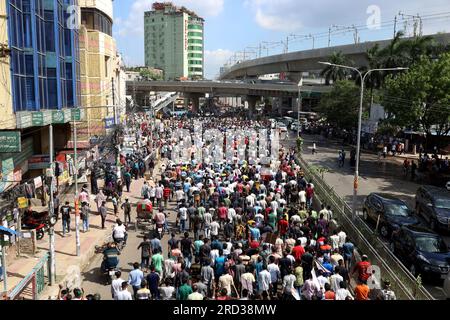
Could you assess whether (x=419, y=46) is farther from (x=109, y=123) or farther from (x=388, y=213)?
(x=388, y=213)

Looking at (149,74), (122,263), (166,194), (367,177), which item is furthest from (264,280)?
(149,74)

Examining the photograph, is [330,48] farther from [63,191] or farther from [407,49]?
[63,191]

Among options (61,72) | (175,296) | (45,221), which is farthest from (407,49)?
(175,296)

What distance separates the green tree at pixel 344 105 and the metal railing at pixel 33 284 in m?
44.3

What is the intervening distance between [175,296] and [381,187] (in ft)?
73.9

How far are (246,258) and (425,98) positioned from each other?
25958mm

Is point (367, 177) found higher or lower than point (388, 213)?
lower

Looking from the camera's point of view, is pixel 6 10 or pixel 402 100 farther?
pixel 402 100

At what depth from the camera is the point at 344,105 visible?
5391 cm

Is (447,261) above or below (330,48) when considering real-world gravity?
below

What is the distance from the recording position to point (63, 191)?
25922 mm

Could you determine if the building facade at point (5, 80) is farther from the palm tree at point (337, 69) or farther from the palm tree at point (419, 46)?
the palm tree at point (337, 69)

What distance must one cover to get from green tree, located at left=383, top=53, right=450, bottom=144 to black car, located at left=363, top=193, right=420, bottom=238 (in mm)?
14677

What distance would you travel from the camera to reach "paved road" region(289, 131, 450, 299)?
28200 mm
